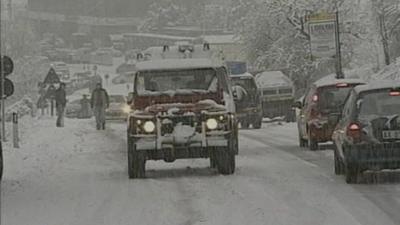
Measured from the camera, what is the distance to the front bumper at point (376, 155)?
13.5 m

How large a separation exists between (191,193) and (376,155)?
9.16 feet

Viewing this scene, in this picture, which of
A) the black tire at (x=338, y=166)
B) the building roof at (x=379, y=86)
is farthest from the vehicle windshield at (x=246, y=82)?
the building roof at (x=379, y=86)

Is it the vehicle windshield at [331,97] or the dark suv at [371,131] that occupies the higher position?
the vehicle windshield at [331,97]

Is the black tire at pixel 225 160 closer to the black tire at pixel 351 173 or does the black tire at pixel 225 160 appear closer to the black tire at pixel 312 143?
the black tire at pixel 351 173

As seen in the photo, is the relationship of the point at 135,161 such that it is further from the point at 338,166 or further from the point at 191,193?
the point at 338,166

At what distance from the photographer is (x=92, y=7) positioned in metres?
99.1

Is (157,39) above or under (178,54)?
above

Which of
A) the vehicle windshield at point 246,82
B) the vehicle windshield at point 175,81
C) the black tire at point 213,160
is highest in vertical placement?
the vehicle windshield at point 246,82

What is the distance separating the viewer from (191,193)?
1331 cm

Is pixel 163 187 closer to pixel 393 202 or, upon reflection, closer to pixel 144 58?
pixel 393 202

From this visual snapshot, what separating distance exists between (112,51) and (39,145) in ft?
224

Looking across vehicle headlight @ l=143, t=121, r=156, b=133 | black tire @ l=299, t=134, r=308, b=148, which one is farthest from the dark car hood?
black tire @ l=299, t=134, r=308, b=148

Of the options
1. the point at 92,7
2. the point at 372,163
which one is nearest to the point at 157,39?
the point at 92,7

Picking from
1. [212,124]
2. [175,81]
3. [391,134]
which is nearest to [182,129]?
[212,124]
